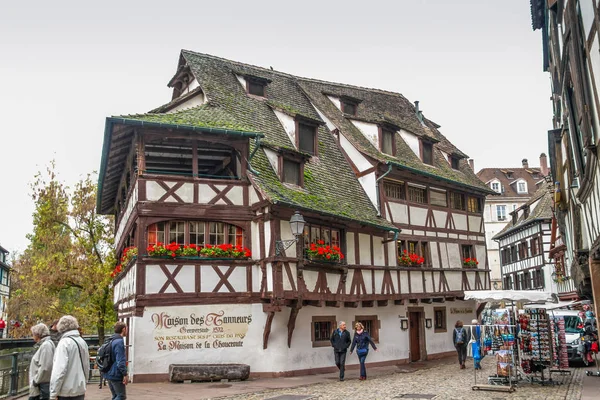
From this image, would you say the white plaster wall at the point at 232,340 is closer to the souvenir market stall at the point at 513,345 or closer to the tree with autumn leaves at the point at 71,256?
the souvenir market stall at the point at 513,345

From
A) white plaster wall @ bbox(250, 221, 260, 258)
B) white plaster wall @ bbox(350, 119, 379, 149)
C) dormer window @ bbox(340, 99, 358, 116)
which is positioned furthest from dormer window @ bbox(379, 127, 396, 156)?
white plaster wall @ bbox(250, 221, 260, 258)

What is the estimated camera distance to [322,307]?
798 inches

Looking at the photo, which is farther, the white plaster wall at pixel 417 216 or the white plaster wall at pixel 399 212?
the white plaster wall at pixel 417 216

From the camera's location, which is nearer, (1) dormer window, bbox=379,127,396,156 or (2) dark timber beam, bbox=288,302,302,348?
(2) dark timber beam, bbox=288,302,302,348

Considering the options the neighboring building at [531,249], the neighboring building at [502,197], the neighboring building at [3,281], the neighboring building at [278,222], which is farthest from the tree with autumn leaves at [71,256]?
the neighboring building at [502,197]

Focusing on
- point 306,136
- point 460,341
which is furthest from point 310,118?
point 460,341

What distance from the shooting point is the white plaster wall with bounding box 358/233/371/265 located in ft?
71.3

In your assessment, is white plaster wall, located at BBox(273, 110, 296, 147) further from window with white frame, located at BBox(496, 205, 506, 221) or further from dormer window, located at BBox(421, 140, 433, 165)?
window with white frame, located at BBox(496, 205, 506, 221)

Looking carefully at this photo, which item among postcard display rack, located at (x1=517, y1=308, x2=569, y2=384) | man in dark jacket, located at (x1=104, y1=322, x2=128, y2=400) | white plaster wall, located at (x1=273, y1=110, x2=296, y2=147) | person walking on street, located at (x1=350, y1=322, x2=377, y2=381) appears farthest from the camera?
white plaster wall, located at (x1=273, y1=110, x2=296, y2=147)

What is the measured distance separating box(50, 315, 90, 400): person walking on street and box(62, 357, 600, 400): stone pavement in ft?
20.0

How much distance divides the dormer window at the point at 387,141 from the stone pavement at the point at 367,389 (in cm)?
984

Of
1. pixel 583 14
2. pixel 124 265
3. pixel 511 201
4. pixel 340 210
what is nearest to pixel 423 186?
pixel 340 210

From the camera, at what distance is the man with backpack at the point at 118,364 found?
1009 cm

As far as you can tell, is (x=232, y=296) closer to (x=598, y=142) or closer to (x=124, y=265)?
(x=124, y=265)
